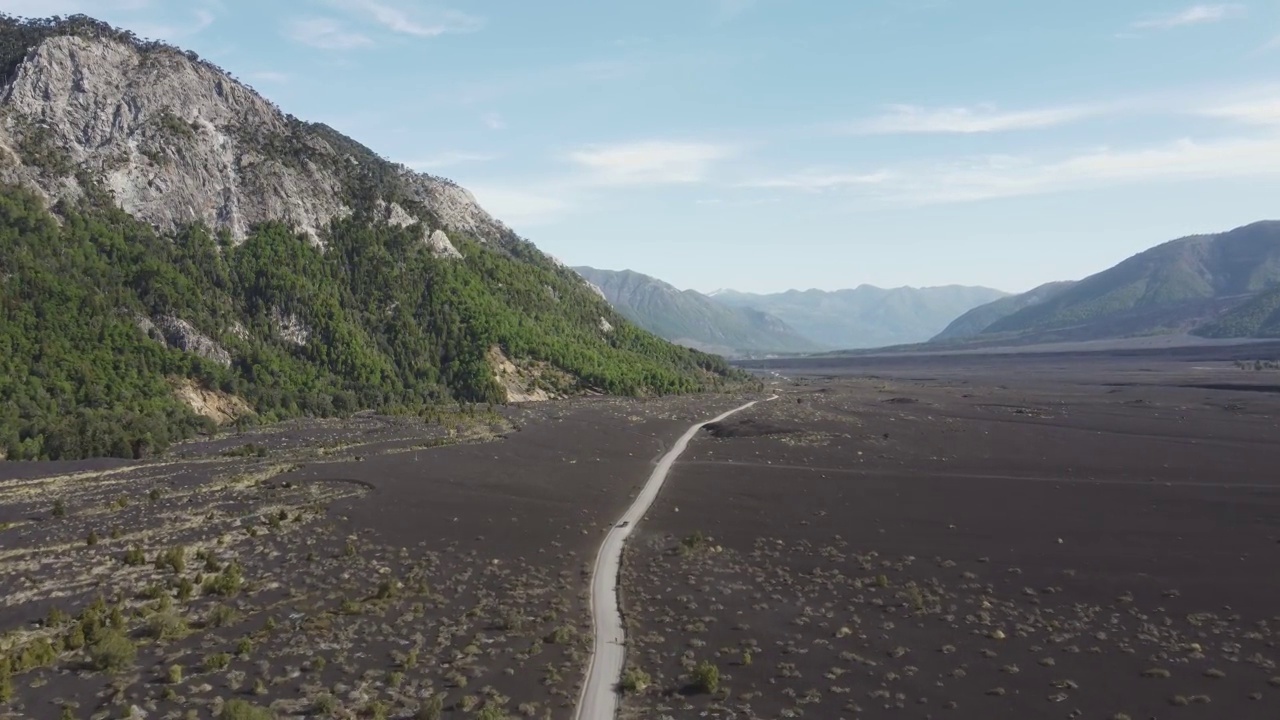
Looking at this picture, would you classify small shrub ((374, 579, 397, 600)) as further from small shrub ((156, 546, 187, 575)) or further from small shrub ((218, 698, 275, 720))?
small shrub ((218, 698, 275, 720))

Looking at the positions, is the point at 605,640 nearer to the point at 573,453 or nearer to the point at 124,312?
the point at 573,453

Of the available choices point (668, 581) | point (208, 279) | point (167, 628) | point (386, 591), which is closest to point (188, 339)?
point (208, 279)

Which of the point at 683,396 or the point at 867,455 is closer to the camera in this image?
the point at 867,455

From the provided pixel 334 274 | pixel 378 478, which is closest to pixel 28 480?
pixel 378 478

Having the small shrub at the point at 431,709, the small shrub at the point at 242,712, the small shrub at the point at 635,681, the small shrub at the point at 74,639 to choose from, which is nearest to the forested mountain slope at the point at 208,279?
the small shrub at the point at 74,639

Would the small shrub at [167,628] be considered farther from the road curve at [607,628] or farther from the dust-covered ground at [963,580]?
the dust-covered ground at [963,580]
